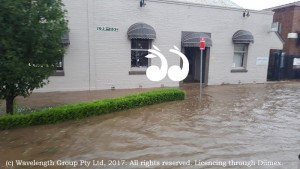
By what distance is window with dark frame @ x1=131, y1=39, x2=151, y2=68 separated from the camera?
45.3ft

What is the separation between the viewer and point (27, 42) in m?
6.84

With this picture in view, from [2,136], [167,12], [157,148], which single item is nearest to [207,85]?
[167,12]

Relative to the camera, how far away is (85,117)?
8.03 meters

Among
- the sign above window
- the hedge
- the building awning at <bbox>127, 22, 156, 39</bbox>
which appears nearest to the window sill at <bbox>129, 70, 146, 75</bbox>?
the building awning at <bbox>127, 22, 156, 39</bbox>

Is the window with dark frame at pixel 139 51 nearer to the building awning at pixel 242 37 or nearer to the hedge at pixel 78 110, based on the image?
the hedge at pixel 78 110

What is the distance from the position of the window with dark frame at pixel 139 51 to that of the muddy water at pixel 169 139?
5.09 meters

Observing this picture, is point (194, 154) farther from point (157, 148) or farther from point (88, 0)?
point (88, 0)

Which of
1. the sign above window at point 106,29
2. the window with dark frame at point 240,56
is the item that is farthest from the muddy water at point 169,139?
the window with dark frame at point 240,56

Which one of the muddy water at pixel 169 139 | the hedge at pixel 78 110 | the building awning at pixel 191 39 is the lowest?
the muddy water at pixel 169 139

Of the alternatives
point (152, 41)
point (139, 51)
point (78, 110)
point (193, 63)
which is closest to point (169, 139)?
point (78, 110)

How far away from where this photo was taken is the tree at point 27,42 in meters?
→ 6.36

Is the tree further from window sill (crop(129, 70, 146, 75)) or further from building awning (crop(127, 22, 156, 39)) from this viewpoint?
window sill (crop(129, 70, 146, 75))

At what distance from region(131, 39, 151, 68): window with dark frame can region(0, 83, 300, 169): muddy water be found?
16.7 feet

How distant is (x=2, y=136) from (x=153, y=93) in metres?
5.64
